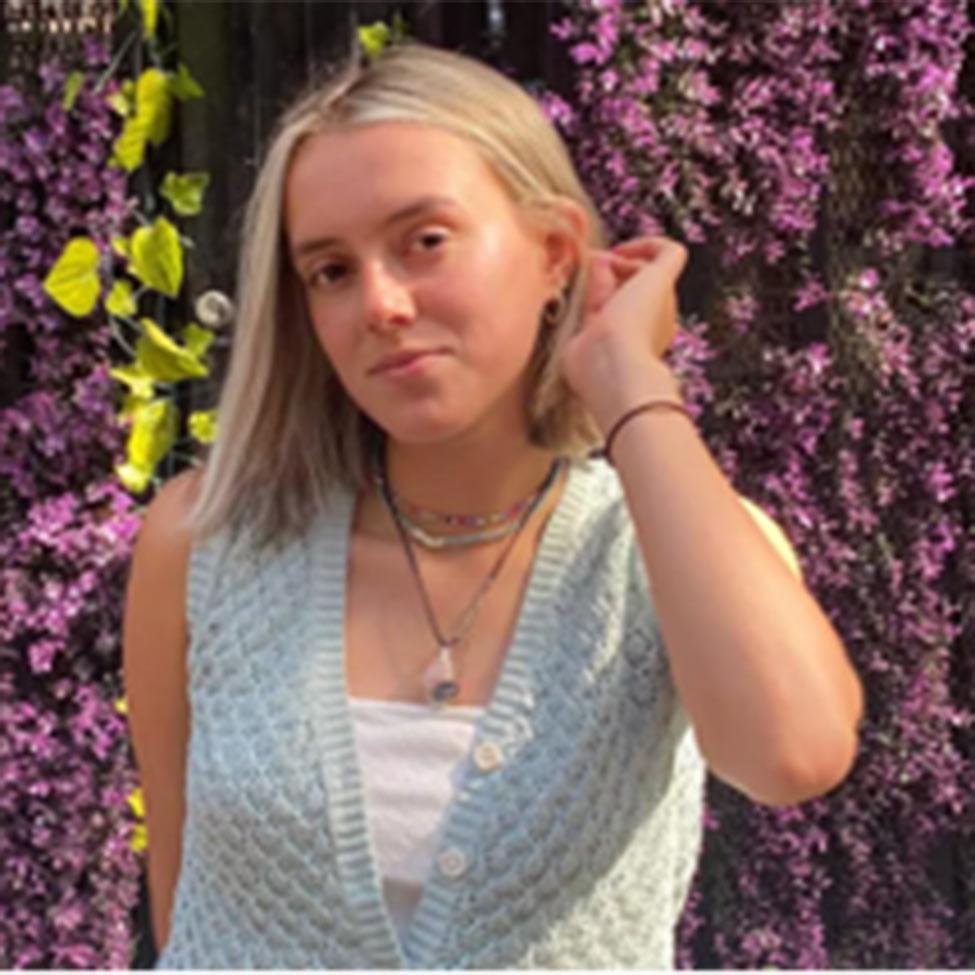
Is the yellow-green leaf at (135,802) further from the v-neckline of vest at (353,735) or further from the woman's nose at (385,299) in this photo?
the woman's nose at (385,299)

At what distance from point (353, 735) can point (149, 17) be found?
174cm

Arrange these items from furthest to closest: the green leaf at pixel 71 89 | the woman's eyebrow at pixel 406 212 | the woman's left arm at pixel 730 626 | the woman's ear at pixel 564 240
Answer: the green leaf at pixel 71 89, the woman's ear at pixel 564 240, the woman's eyebrow at pixel 406 212, the woman's left arm at pixel 730 626

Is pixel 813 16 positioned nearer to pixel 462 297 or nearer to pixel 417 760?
pixel 462 297

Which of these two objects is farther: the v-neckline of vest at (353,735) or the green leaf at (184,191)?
the green leaf at (184,191)

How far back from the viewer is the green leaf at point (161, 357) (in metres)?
2.45

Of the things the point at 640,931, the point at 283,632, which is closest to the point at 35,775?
the point at 283,632

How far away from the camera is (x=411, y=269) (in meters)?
1.09

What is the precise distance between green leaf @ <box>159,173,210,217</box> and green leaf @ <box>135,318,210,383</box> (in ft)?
0.74

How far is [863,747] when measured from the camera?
2.55 m

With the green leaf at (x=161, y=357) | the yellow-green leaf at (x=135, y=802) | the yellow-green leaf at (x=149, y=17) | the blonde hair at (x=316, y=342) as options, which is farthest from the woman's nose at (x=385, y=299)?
the yellow-green leaf at (x=135, y=802)

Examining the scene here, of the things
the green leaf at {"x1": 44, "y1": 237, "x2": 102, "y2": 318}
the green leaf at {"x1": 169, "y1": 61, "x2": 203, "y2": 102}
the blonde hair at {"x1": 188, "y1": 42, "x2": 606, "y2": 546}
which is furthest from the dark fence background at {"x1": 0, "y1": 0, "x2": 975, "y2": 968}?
the blonde hair at {"x1": 188, "y1": 42, "x2": 606, "y2": 546}

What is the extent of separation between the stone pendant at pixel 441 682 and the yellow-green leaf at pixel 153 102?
160cm

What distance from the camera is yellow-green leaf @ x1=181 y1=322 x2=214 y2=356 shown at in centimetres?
249

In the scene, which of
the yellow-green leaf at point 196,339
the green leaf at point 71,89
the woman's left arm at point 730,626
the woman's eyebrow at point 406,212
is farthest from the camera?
the yellow-green leaf at point 196,339
